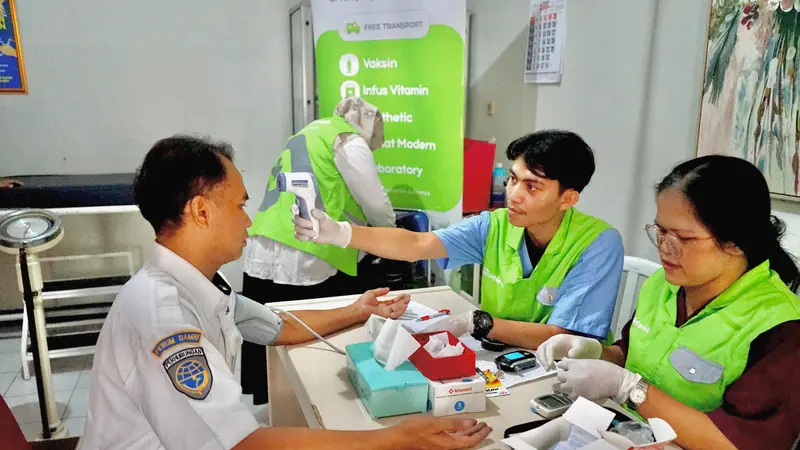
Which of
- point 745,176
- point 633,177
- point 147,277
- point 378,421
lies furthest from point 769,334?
point 633,177

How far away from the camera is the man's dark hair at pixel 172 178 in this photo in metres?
1.09

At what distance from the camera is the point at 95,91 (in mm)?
3520

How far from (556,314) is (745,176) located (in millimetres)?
603

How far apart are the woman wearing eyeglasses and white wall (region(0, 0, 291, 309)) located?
10.4ft

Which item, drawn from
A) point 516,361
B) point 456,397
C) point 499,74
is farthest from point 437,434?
point 499,74

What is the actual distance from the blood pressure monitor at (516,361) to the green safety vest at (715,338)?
0.25 m

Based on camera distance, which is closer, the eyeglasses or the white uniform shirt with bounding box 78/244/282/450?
the white uniform shirt with bounding box 78/244/282/450

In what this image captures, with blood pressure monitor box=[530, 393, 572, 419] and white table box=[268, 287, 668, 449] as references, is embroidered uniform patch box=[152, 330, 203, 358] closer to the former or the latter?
white table box=[268, 287, 668, 449]

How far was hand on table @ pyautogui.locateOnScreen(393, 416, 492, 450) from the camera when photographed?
101 cm

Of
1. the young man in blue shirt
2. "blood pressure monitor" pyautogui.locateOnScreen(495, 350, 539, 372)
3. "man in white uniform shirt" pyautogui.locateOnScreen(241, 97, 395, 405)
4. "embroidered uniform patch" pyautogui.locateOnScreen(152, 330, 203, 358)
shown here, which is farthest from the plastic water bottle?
"embroidered uniform patch" pyautogui.locateOnScreen(152, 330, 203, 358)

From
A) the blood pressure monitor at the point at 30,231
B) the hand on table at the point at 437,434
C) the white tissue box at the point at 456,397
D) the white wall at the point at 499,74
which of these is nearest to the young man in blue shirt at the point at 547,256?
the white tissue box at the point at 456,397

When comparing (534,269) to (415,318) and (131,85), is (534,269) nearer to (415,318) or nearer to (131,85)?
(415,318)

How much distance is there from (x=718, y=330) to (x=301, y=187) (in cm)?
112

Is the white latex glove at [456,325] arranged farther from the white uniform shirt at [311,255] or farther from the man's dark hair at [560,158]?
the white uniform shirt at [311,255]
